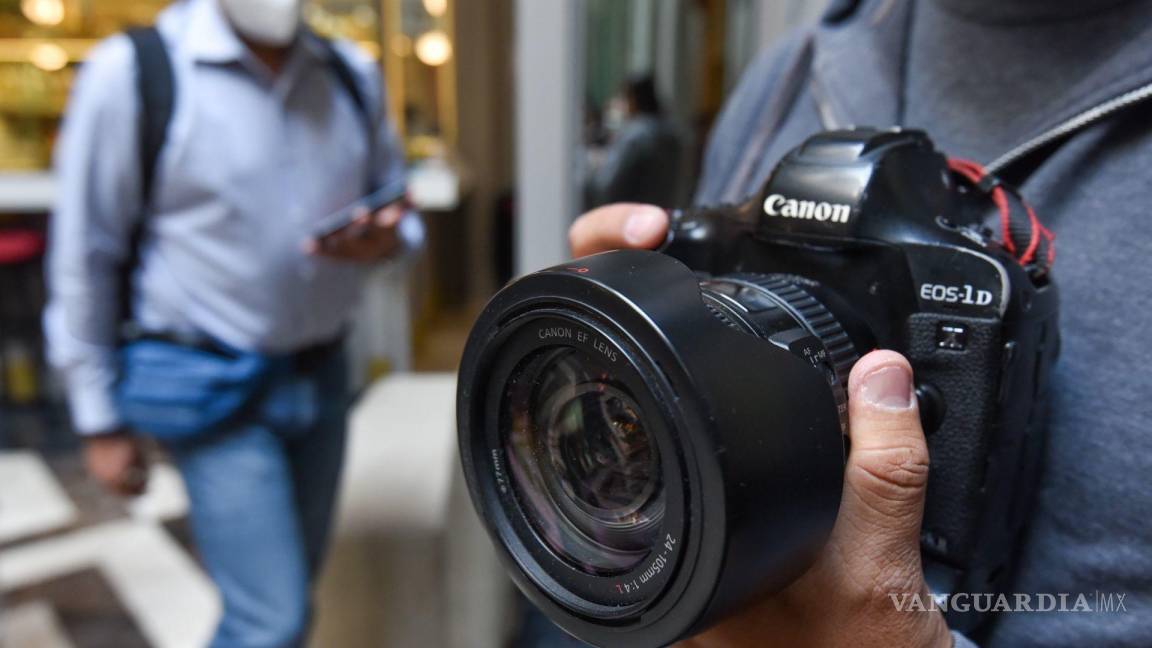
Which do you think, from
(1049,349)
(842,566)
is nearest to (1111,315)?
(1049,349)

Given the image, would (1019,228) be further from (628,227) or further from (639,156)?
(639,156)

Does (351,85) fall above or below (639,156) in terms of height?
above

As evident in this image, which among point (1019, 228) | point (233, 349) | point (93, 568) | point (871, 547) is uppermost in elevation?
point (1019, 228)

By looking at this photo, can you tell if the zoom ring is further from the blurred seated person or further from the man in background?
the blurred seated person

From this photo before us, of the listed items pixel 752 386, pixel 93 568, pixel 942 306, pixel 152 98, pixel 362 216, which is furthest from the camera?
pixel 93 568

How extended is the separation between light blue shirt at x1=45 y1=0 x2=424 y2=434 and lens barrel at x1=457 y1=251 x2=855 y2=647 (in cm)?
73

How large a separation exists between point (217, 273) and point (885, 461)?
0.90 meters

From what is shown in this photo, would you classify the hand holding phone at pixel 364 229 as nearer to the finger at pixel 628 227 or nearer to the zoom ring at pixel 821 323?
the finger at pixel 628 227

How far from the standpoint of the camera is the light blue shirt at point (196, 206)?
0.99 m

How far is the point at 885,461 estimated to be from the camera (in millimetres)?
370

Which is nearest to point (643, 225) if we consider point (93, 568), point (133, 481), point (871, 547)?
point (871, 547)

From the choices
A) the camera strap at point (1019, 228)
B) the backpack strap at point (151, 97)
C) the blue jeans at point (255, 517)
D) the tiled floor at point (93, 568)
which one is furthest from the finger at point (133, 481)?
the camera strap at point (1019, 228)

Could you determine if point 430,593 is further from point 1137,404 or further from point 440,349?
point 440,349

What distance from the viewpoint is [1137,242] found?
1.48ft
